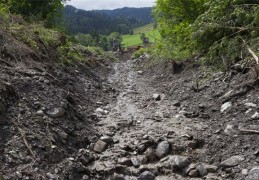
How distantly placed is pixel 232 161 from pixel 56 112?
130 inches

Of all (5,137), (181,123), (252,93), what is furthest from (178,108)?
(5,137)

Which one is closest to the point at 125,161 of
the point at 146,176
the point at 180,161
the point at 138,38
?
the point at 146,176

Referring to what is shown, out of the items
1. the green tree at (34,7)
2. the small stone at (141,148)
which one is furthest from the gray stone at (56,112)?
the green tree at (34,7)

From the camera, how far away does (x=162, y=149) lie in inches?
208

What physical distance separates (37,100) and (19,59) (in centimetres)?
244

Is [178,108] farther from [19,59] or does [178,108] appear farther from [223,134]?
[19,59]

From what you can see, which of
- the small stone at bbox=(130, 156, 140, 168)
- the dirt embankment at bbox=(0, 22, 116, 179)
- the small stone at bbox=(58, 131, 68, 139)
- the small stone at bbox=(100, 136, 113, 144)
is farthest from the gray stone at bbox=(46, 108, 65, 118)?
the small stone at bbox=(130, 156, 140, 168)

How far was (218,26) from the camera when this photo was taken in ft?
24.4

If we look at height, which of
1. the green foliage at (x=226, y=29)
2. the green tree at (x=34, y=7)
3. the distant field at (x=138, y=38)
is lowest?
the distant field at (x=138, y=38)

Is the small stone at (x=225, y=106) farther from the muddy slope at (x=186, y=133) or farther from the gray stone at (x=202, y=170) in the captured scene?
the gray stone at (x=202, y=170)

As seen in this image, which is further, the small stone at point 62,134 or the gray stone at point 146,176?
the small stone at point 62,134

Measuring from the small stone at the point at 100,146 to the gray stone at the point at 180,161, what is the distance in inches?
49.1

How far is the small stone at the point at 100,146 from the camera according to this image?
17.9ft

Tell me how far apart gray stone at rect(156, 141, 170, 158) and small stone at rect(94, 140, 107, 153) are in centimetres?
Result: 93
